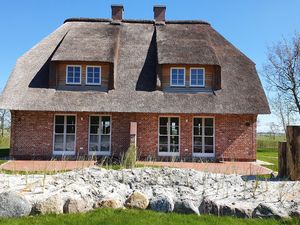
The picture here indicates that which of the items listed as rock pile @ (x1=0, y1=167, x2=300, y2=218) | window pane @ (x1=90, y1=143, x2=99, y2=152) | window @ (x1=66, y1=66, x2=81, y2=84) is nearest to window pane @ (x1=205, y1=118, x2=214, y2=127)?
window pane @ (x1=90, y1=143, x2=99, y2=152)

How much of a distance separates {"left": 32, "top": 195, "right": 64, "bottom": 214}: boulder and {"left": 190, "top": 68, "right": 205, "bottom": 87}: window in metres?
13.7

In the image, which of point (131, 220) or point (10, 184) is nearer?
point (131, 220)

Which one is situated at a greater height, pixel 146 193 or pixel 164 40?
pixel 164 40

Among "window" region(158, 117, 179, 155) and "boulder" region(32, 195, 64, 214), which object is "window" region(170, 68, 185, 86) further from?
"boulder" region(32, 195, 64, 214)

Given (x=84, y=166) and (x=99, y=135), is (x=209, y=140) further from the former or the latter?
(x=84, y=166)

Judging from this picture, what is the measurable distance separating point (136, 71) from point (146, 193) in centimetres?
1269

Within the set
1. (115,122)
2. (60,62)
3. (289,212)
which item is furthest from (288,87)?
(289,212)

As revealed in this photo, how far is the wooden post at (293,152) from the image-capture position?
9.15m

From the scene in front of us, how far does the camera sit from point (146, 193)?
784 cm

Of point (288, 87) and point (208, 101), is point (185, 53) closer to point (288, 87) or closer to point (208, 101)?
point (208, 101)

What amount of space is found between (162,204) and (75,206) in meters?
1.84

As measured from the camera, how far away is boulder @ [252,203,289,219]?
6703mm

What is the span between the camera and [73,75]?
1917 cm

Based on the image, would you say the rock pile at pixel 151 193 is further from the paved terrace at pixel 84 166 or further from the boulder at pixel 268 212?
the paved terrace at pixel 84 166
